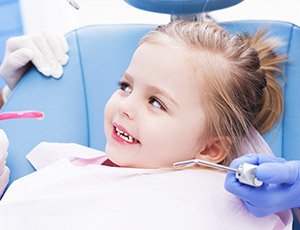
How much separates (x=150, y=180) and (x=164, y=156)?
7 centimetres

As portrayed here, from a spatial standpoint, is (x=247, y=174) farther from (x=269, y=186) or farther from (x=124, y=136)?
(x=124, y=136)

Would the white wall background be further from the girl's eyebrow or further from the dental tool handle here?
the dental tool handle

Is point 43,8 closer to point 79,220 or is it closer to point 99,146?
point 99,146

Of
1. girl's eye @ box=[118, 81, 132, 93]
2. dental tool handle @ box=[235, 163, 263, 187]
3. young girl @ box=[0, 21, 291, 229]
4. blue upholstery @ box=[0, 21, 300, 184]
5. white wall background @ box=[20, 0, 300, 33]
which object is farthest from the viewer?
white wall background @ box=[20, 0, 300, 33]

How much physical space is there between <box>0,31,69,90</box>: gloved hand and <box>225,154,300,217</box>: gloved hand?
0.68 meters

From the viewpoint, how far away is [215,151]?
104 centimetres

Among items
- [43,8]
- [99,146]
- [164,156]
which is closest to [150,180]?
[164,156]

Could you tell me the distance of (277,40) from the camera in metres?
1.27

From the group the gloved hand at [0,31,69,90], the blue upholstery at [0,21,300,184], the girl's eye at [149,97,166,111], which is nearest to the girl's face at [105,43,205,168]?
the girl's eye at [149,97,166,111]

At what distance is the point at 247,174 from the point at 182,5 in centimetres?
62

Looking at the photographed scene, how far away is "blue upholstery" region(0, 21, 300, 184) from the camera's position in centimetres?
123

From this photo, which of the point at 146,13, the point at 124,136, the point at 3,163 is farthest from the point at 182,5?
the point at 146,13

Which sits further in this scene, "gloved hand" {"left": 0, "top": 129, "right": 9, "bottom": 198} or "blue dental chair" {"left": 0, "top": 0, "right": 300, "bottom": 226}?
"blue dental chair" {"left": 0, "top": 0, "right": 300, "bottom": 226}

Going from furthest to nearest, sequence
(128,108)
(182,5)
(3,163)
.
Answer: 1. (182,5)
2. (3,163)
3. (128,108)
